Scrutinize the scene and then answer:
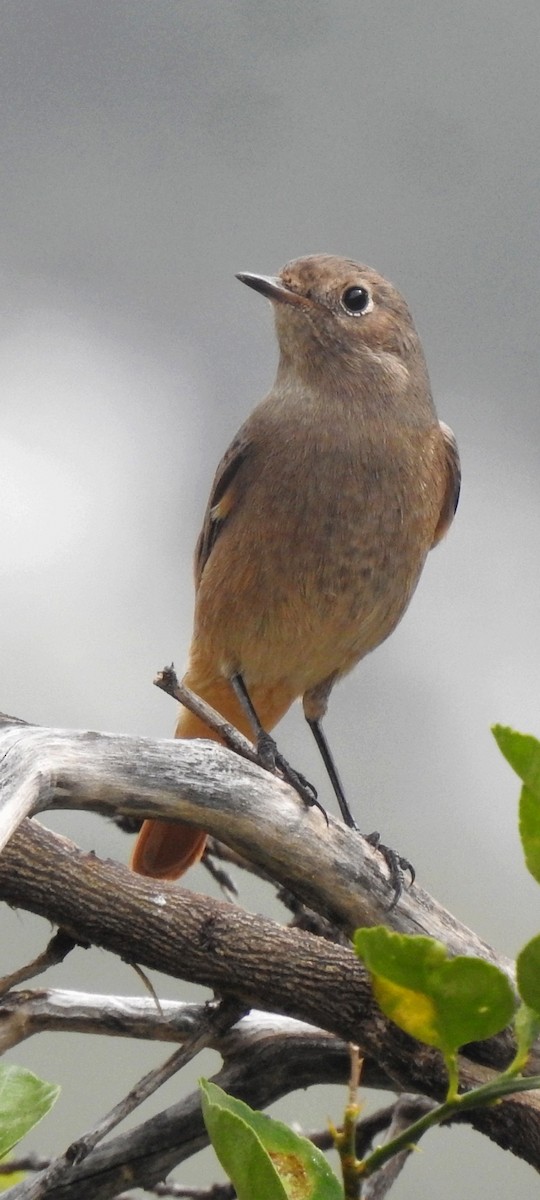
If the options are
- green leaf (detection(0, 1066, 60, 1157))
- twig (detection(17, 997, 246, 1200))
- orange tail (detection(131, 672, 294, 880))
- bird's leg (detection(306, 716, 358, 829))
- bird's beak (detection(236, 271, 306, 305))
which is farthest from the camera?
bird's leg (detection(306, 716, 358, 829))

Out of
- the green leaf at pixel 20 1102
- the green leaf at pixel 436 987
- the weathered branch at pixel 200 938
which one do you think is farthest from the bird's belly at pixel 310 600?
the green leaf at pixel 436 987

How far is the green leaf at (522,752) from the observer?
0.89 m

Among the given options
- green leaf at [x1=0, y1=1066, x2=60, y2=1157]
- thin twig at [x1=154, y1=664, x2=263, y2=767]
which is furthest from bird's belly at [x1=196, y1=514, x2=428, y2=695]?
green leaf at [x1=0, y1=1066, x2=60, y2=1157]

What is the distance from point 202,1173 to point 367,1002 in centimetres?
239

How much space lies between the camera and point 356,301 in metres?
2.64

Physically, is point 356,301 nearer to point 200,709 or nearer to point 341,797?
point 341,797

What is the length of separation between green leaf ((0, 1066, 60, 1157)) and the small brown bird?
3.58ft

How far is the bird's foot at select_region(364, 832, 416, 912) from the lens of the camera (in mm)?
1663

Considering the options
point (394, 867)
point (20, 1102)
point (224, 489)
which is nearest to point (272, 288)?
point (224, 489)

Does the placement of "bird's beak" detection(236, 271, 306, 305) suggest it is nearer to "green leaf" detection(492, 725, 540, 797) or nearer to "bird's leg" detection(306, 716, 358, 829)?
"bird's leg" detection(306, 716, 358, 829)

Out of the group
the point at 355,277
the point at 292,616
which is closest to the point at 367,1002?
the point at 292,616

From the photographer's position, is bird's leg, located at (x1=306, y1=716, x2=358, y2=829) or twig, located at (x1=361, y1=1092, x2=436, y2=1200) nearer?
twig, located at (x1=361, y1=1092, x2=436, y2=1200)

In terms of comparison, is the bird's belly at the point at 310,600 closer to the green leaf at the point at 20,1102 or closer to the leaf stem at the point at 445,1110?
the green leaf at the point at 20,1102

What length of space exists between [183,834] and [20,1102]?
121cm
